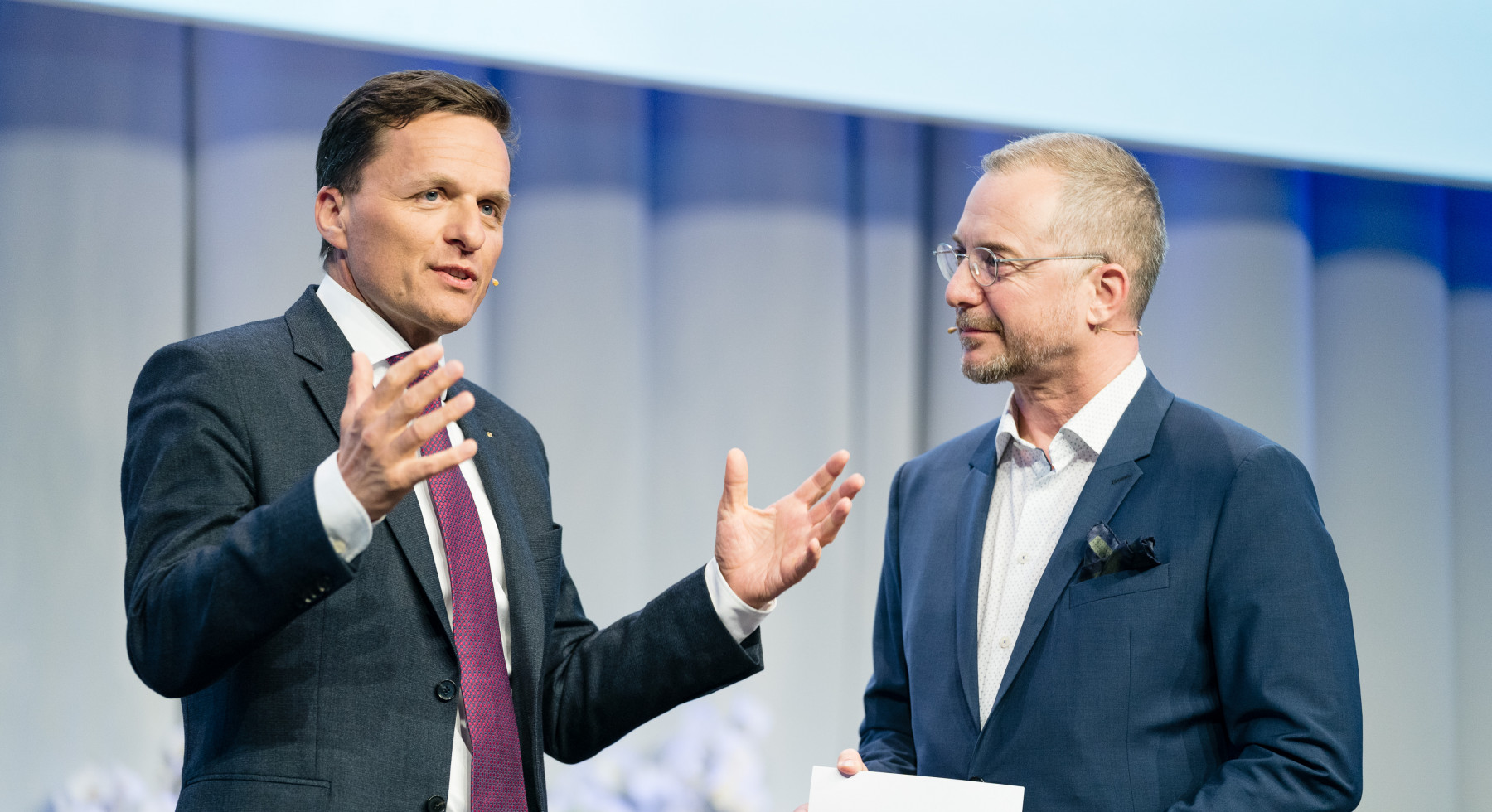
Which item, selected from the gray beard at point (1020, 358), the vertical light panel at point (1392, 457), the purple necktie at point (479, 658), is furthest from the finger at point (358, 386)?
the vertical light panel at point (1392, 457)

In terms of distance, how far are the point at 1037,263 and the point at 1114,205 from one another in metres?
0.18

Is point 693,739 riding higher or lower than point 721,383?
lower

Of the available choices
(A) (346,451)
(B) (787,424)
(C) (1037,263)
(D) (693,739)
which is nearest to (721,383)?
(B) (787,424)

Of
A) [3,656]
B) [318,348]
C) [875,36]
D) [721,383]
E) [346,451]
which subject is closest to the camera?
[346,451]

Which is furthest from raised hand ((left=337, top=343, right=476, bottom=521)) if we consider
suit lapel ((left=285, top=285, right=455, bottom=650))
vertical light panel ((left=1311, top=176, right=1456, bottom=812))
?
vertical light panel ((left=1311, top=176, right=1456, bottom=812))

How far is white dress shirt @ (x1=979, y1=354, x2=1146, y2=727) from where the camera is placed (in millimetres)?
1892

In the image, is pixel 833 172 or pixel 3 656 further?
pixel 833 172

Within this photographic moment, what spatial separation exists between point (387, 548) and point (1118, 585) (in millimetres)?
1039

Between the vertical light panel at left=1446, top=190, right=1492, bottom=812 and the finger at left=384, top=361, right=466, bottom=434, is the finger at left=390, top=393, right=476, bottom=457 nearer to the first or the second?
the finger at left=384, top=361, right=466, bottom=434

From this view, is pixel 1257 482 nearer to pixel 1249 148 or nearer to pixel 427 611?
pixel 427 611

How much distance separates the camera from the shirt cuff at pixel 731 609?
5.55ft

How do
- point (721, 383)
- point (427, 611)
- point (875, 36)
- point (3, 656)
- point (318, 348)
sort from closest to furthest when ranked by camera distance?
point (427, 611) < point (318, 348) < point (3, 656) < point (875, 36) < point (721, 383)

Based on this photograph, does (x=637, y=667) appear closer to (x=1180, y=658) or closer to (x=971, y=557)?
(x=971, y=557)

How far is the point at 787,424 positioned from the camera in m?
3.40
